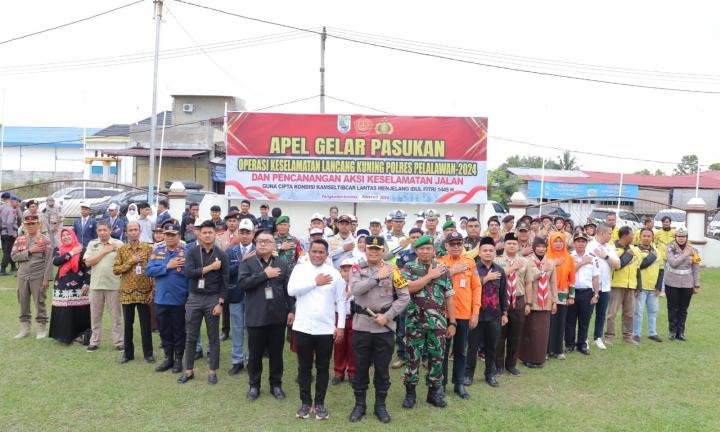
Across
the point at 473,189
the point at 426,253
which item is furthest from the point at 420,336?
the point at 473,189

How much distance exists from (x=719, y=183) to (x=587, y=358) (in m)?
38.5

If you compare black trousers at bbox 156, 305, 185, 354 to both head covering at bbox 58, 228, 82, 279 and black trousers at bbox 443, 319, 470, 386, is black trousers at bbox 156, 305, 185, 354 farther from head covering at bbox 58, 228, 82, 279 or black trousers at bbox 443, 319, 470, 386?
black trousers at bbox 443, 319, 470, 386

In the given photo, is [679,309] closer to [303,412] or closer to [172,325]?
[303,412]

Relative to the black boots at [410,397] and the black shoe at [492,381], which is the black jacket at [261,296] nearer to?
the black boots at [410,397]

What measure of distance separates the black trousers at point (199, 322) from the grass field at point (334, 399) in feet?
0.91

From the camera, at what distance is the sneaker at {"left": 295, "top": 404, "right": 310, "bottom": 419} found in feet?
17.2

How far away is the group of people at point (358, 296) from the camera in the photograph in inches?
206

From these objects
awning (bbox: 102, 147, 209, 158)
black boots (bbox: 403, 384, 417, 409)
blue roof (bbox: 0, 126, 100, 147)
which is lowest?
black boots (bbox: 403, 384, 417, 409)

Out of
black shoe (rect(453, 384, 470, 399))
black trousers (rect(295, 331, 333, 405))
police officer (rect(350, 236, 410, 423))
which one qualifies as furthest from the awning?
police officer (rect(350, 236, 410, 423))

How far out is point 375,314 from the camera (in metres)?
5.06

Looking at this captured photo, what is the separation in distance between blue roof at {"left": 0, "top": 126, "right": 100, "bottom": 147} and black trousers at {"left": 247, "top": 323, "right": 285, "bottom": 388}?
43.4 metres

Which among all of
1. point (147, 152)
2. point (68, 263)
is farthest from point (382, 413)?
point (147, 152)

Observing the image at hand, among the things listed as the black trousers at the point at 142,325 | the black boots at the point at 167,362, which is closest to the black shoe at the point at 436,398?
the black boots at the point at 167,362

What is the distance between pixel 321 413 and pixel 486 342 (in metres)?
2.13
